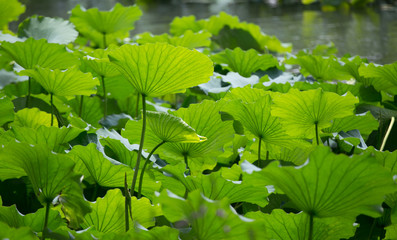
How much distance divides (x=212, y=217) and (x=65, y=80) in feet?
1.16

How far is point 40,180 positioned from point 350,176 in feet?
0.89

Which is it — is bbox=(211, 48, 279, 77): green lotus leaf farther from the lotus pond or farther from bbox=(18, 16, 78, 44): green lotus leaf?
bbox=(18, 16, 78, 44): green lotus leaf

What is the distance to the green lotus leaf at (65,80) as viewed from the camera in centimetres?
65

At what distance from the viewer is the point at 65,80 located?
66 centimetres

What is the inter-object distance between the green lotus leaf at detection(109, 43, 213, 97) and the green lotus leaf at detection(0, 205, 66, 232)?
6.3 inches

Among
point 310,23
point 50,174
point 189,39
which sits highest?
point 50,174

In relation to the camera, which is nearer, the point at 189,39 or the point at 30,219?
the point at 30,219

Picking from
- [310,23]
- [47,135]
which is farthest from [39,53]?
[310,23]

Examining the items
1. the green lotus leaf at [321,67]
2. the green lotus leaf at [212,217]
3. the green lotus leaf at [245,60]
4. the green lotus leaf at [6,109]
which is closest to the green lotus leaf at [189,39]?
the green lotus leaf at [245,60]

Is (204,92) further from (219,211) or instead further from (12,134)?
(219,211)

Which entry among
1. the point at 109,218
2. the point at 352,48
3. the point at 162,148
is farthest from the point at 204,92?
the point at 352,48

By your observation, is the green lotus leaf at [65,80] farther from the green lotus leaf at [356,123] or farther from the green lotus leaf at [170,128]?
the green lotus leaf at [356,123]

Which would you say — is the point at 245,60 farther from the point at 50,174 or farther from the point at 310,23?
the point at 310,23

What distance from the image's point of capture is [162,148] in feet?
1.93
